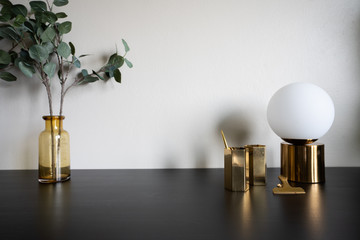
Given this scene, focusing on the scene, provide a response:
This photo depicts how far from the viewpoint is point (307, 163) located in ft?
2.68

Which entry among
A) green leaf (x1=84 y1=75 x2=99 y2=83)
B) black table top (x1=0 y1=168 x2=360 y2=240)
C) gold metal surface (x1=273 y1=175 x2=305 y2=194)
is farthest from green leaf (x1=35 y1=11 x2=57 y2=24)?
gold metal surface (x1=273 y1=175 x2=305 y2=194)

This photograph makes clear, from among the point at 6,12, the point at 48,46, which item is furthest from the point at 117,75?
the point at 6,12

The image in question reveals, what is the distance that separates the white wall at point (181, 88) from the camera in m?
1.04

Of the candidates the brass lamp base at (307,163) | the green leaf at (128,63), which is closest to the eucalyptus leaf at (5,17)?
the green leaf at (128,63)

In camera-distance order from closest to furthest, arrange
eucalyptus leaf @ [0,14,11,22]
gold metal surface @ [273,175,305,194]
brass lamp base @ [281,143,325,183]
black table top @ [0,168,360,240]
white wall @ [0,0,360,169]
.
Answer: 1. black table top @ [0,168,360,240]
2. gold metal surface @ [273,175,305,194]
3. brass lamp base @ [281,143,325,183]
4. eucalyptus leaf @ [0,14,11,22]
5. white wall @ [0,0,360,169]

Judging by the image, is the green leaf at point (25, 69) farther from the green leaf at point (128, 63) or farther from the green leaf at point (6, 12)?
the green leaf at point (128, 63)

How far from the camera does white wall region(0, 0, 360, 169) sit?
104cm

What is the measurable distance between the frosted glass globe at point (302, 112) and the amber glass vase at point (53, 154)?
2.56 ft

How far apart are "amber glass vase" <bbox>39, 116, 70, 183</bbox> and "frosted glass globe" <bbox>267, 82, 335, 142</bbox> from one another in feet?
2.56

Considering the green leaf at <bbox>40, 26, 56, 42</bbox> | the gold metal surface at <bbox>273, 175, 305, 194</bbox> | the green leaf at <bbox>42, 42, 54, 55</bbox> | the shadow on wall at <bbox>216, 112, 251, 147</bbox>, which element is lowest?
the gold metal surface at <bbox>273, 175, 305, 194</bbox>

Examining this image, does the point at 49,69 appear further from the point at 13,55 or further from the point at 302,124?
the point at 302,124

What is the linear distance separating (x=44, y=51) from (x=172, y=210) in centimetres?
73

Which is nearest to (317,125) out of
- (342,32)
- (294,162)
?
(294,162)

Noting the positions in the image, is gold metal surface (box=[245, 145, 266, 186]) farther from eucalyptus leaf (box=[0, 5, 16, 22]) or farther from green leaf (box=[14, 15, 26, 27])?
eucalyptus leaf (box=[0, 5, 16, 22])
